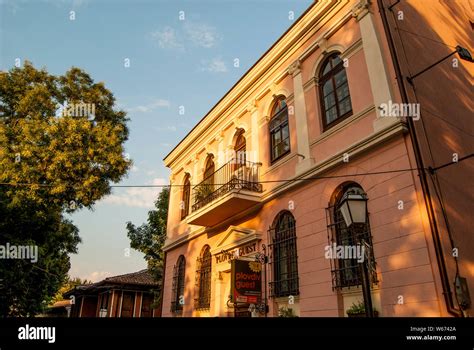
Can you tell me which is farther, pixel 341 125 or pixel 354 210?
pixel 341 125

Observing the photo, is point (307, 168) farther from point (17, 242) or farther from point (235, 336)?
point (17, 242)

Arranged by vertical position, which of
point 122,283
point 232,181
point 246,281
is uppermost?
point 232,181

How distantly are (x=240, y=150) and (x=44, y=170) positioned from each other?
6.88 metres

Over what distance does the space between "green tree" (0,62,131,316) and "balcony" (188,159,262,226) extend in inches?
138

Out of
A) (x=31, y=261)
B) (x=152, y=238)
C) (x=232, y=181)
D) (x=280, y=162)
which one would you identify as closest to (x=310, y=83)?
(x=280, y=162)

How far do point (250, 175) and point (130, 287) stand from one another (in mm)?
16651

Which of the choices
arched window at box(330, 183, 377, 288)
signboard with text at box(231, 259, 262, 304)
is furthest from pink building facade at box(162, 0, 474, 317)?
signboard with text at box(231, 259, 262, 304)

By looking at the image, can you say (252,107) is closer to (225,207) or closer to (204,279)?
(225,207)

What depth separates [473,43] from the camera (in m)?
11.1

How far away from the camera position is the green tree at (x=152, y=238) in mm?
24094

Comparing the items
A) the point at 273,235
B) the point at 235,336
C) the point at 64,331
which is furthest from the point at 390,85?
the point at 64,331

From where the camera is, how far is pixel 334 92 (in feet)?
30.6

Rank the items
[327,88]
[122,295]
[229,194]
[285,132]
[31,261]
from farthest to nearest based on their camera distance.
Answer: [122,295] < [31,261] < [285,132] < [229,194] < [327,88]

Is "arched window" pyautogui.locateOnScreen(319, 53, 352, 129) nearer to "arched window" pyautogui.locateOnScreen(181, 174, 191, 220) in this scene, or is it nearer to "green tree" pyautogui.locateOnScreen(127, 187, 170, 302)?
"arched window" pyautogui.locateOnScreen(181, 174, 191, 220)
